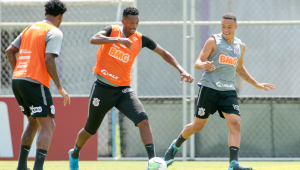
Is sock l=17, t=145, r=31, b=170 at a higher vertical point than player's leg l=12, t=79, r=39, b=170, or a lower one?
lower

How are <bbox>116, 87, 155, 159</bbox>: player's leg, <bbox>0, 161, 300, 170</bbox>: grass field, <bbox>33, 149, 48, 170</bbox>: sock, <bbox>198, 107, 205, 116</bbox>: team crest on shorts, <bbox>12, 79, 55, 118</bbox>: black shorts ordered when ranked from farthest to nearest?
<bbox>0, 161, 300, 170</bbox>: grass field, <bbox>198, 107, 205, 116</bbox>: team crest on shorts, <bbox>116, 87, 155, 159</bbox>: player's leg, <bbox>12, 79, 55, 118</bbox>: black shorts, <bbox>33, 149, 48, 170</bbox>: sock

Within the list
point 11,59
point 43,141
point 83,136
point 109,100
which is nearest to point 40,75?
point 11,59

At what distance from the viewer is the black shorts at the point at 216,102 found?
479cm

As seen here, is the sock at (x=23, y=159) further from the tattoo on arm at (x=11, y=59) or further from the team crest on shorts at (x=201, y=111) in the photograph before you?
the team crest on shorts at (x=201, y=111)

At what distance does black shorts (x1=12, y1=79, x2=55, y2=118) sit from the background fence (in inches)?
126

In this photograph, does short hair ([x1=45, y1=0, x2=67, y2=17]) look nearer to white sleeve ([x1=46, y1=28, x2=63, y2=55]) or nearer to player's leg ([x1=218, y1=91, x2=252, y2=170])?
white sleeve ([x1=46, y1=28, x2=63, y2=55])

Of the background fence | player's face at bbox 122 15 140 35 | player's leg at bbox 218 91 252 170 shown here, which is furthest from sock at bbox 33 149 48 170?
the background fence

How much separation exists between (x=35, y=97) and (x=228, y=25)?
2.63 m

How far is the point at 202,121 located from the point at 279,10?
3659 millimetres

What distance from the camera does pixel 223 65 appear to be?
4.87m

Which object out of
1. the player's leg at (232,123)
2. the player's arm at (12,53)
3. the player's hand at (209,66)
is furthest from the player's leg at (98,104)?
the player's leg at (232,123)

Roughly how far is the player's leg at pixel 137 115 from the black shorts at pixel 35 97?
905mm

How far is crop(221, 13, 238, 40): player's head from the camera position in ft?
15.8

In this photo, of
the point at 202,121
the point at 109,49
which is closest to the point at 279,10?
the point at 202,121
